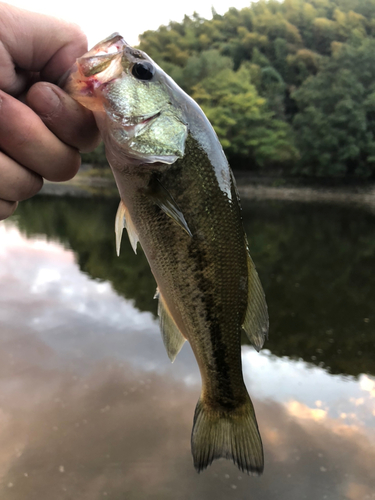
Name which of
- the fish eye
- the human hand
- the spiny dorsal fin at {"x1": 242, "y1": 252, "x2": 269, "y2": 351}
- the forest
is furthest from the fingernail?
the forest

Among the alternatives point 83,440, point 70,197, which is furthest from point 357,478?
point 70,197

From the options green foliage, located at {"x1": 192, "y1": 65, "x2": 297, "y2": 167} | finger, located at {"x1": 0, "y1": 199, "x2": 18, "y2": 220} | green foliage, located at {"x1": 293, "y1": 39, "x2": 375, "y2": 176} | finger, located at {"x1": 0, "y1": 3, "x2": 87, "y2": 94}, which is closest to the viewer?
finger, located at {"x1": 0, "y1": 3, "x2": 87, "y2": 94}

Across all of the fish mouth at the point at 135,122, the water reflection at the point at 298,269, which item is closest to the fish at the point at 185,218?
the fish mouth at the point at 135,122

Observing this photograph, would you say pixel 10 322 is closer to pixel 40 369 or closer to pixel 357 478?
pixel 40 369

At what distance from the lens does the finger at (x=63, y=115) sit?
4.87 ft

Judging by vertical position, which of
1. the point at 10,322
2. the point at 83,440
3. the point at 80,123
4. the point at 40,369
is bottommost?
the point at 10,322

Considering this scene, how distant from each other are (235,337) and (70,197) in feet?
94.5

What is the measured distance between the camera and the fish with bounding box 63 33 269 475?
1484mm

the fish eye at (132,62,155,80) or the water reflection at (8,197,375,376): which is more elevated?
the fish eye at (132,62,155,80)

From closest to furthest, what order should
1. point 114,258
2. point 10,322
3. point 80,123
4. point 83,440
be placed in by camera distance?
point 80,123 → point 83,440 → point 10,322 → point 114,258

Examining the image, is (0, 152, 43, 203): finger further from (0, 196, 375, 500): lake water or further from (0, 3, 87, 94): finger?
(0, 196, 375, 500): lake water

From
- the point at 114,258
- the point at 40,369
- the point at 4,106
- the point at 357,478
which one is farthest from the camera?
the point at 114,258

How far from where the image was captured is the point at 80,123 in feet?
5.22

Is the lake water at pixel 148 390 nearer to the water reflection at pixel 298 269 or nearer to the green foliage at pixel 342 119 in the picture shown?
the water reflection at pixel 298 269
